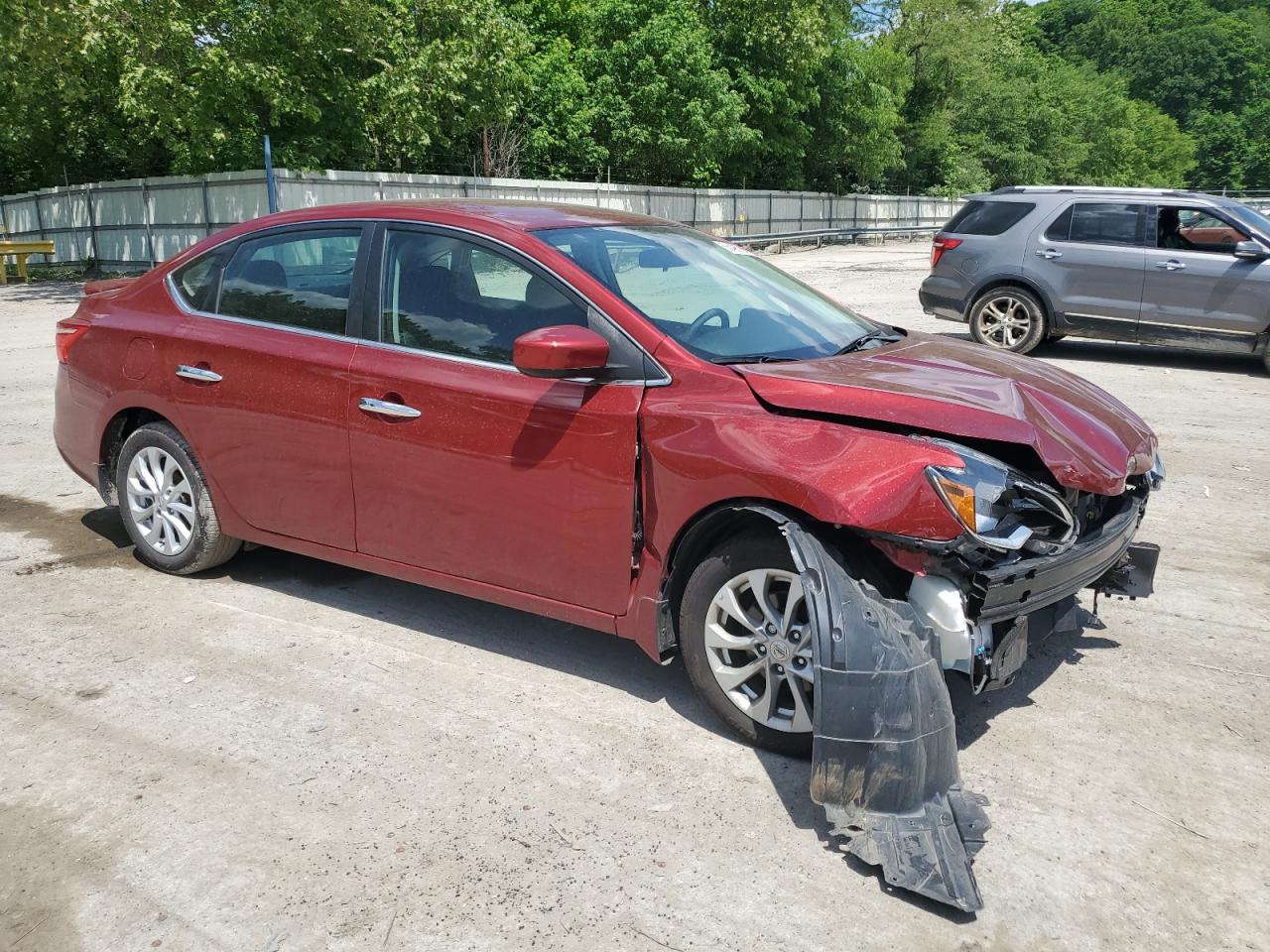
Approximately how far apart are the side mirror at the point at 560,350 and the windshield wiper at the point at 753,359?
408mm

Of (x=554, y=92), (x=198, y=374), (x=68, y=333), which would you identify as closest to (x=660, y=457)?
(x=198, y=374)

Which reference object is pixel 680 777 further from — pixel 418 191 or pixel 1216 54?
pixel 1216 54

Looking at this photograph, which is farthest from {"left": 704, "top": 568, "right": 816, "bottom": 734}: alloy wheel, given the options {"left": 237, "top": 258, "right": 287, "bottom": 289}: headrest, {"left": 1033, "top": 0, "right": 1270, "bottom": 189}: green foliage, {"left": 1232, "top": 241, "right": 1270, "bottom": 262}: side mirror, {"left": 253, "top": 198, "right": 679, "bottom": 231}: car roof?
{"left": 1033, "top": 0, "right": 1270, "bottom": 189}: green foliage

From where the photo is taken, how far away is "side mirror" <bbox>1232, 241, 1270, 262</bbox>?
10656 millimetres

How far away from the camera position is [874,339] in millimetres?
4590

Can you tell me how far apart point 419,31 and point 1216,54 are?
110 metres

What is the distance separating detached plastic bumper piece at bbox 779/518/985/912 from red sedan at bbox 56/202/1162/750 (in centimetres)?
14

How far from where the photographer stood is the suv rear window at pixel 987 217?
11961mm

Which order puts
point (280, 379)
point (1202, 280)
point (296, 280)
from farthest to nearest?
point (1202, 280), point (296, 280), point (280, 379)

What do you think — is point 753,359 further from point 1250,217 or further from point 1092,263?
point 1250,217

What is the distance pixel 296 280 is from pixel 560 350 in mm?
1672

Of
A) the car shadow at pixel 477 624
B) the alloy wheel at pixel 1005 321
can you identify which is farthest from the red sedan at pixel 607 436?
the alloy wheel at pixel 1005 321

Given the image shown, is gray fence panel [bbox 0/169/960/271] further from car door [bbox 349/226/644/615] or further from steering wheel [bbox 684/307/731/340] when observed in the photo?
steering wheel [bbox 684/307/731/340]

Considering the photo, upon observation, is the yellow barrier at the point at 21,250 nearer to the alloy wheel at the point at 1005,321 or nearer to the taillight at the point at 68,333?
the alloy wheel at the point at 1005,321
